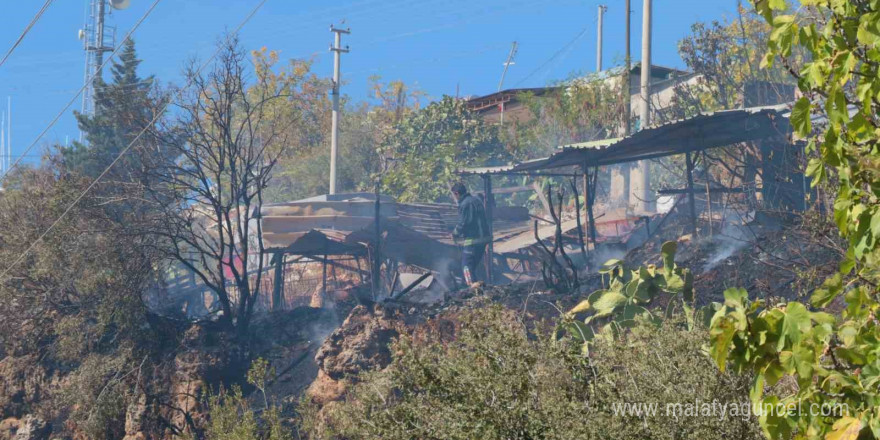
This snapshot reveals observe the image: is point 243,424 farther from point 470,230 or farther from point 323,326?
point 470,230

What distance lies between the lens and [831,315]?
2.80 metres

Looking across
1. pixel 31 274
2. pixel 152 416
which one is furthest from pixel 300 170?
pixel 152 416

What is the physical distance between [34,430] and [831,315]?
12.9 meters

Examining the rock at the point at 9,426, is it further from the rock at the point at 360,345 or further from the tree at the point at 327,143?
the tree at the point at 327,143

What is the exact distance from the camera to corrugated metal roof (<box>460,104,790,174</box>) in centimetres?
1182

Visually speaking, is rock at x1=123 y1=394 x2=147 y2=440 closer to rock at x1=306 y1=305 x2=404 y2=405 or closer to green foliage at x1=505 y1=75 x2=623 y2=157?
rock at x1=306 y1=305 x2=404 y2=405

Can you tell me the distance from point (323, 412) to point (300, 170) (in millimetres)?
30311

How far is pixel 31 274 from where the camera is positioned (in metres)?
13.9

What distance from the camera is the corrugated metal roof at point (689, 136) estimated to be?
11.8m

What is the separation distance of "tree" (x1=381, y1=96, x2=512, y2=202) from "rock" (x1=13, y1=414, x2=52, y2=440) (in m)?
14.1

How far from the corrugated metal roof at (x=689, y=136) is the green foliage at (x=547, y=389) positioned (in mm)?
7426

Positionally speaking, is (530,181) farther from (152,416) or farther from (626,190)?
(152,416)

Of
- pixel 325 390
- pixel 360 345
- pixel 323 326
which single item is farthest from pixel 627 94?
pixel 325 390

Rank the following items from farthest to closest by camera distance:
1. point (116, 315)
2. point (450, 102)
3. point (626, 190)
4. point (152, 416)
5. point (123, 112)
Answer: point (450, 102) → point (626, 190) → point (123, 112) → point (116, 315) → point (152, 416)
